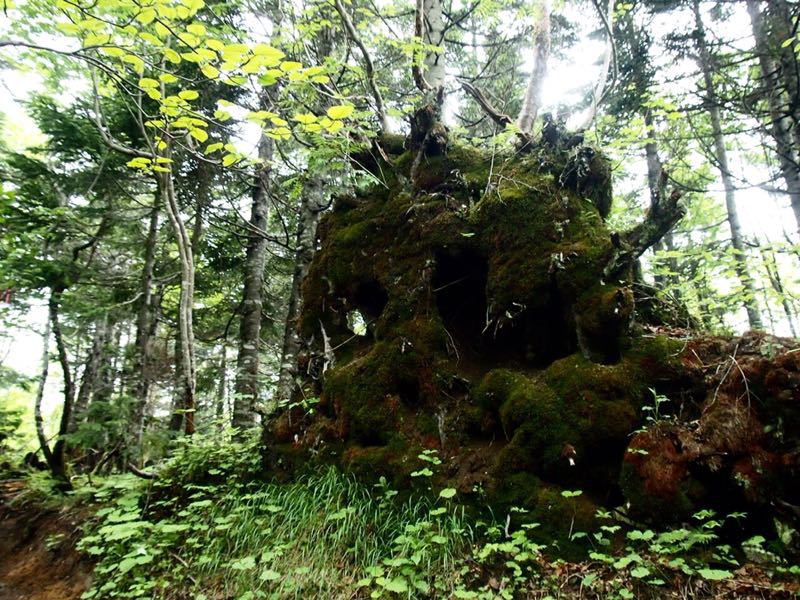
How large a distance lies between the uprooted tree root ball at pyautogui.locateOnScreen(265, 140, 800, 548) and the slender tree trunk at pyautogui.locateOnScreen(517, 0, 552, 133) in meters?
1.11

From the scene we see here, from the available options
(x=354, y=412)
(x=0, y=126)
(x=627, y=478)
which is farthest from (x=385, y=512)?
(x=0, y=126)

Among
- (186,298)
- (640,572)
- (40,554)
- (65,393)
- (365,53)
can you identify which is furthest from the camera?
(65,393)

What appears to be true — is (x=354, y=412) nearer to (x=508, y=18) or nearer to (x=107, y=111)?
(x=107, y=111)

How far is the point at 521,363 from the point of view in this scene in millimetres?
4289

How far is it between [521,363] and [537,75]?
4.06 metres

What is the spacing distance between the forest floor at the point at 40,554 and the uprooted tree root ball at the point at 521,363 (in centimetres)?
201

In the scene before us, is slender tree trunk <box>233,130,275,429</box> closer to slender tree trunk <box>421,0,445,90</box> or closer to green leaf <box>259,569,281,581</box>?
slender tree trunk <box>421,0,445,90</box>

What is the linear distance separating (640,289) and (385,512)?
3264 millimetres

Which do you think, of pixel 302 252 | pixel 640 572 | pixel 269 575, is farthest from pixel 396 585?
pixel 302 252

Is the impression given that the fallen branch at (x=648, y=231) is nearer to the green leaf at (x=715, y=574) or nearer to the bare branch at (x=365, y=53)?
the green leaf at (x=715, y=574)

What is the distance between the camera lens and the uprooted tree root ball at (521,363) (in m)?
2.89

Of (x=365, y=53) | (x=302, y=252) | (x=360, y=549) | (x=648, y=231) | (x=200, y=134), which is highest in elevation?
(x=365, y=53)

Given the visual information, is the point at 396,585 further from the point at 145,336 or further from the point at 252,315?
the point at 145,336

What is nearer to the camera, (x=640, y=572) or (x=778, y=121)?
(x=640, y=572)
